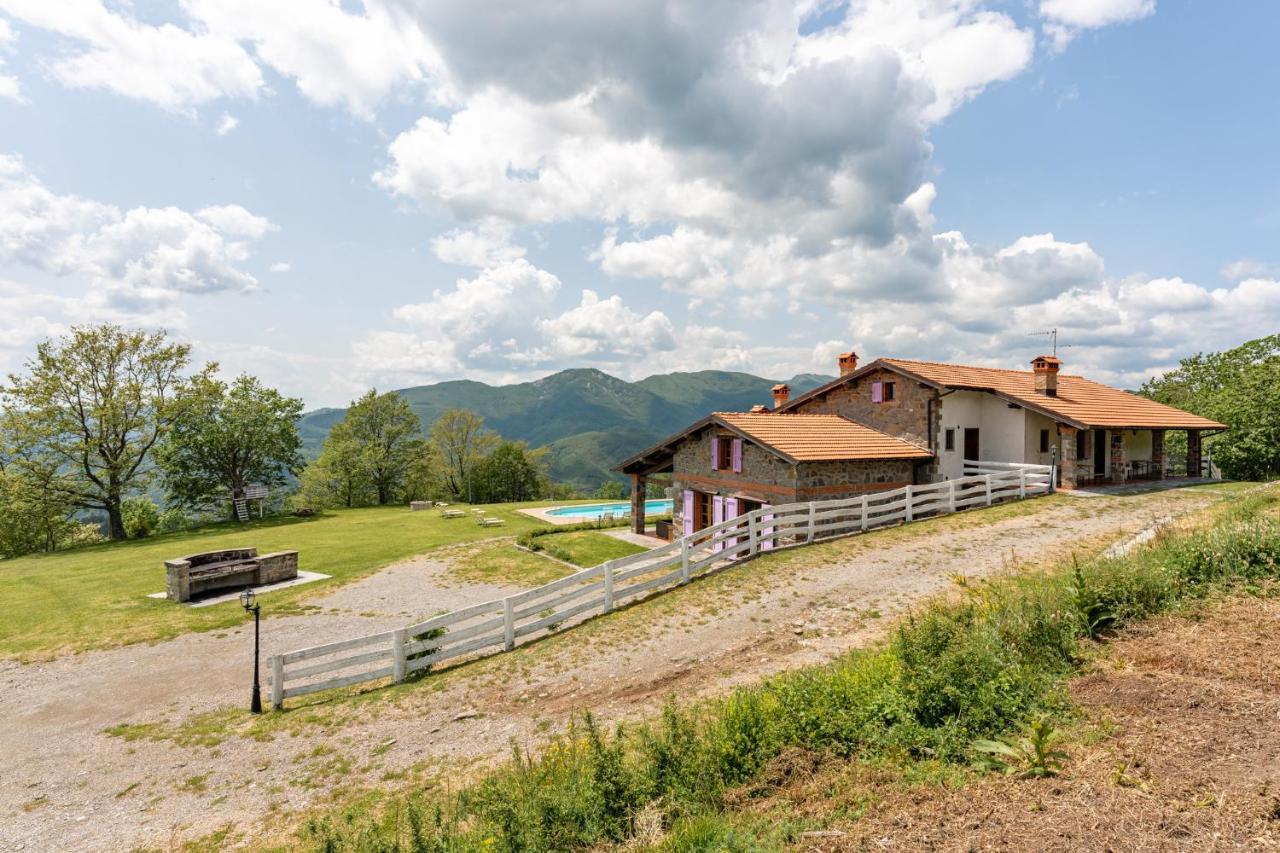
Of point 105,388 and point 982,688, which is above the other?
point 105,388

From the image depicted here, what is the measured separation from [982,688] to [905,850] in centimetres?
233

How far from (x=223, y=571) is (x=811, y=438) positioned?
19.6 metres

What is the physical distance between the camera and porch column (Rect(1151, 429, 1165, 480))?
Result: 23.8 meters

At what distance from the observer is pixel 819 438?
61.9 feet

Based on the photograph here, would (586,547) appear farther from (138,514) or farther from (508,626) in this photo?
(138,514)

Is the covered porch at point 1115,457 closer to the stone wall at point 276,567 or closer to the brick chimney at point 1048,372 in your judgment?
the brick chimney at point 1048,372

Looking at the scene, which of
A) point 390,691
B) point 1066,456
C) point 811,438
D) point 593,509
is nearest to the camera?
point 390,691

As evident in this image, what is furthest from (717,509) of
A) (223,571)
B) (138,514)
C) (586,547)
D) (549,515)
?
(138,514)

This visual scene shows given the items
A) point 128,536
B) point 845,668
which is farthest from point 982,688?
point 128,536

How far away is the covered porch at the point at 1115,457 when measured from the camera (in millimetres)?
20188

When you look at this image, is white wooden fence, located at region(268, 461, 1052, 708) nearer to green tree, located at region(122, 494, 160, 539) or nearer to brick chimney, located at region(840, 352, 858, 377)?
brick chimney, located at region(840, 352, 858, 377)

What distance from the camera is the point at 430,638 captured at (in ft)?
36.0

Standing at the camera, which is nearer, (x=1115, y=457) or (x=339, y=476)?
(x=1115, y=457)

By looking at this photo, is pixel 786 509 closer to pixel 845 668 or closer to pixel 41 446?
pixel 845 668
